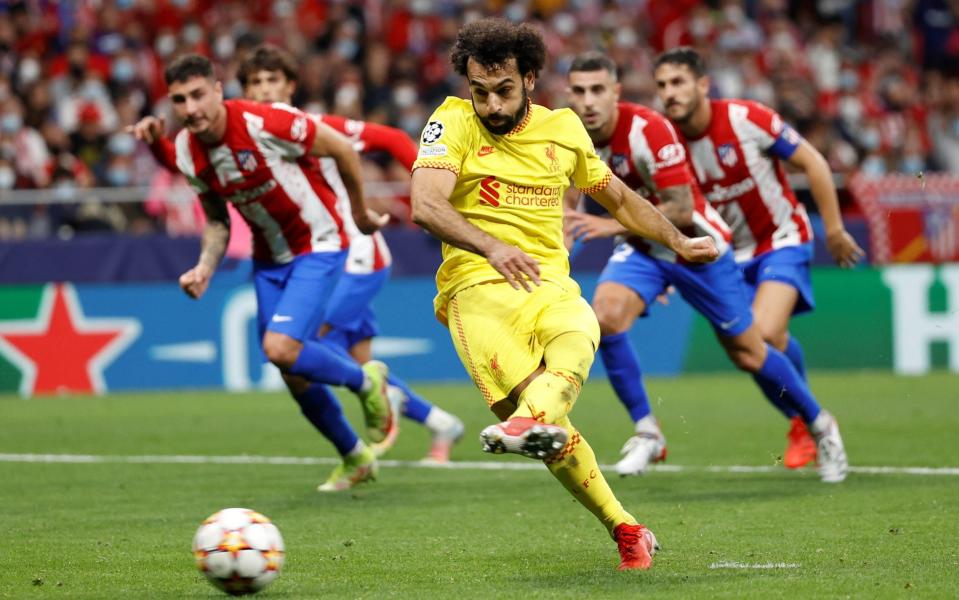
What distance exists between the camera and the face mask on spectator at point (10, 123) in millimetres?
17266

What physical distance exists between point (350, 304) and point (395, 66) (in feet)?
33.2

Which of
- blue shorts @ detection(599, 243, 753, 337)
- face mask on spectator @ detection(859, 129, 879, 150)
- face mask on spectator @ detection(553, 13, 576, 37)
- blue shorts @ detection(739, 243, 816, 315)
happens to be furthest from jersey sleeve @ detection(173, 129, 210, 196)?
face mask on spectator @ detection(859, 129, 879, 150)

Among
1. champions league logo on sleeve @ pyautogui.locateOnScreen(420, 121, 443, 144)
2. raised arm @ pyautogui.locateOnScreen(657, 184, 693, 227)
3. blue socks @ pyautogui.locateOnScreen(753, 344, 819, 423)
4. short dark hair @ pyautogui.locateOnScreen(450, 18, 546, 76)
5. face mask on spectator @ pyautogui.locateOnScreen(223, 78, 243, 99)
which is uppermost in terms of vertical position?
short dark hair @ pyautogui.locateOnScreen(450, 18, 546, 76)

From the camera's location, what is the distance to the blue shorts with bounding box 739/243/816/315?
9.95 metres

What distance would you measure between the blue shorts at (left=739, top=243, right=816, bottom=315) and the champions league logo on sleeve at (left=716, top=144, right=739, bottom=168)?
A: 2.18 ft

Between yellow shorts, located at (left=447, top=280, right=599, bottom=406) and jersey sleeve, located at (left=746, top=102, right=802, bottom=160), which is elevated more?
jersey sleeve, located at (left=746, top=102, right=802, bottom=160)

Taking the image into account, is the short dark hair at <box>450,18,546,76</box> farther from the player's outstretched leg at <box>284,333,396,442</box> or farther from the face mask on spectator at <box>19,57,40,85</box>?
the face mask on spectator at <box>19,57,40,85</box>

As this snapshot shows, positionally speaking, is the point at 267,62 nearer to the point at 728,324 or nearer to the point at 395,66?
the point at 728,324

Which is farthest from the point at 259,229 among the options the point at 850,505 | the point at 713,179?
the point at 850,505

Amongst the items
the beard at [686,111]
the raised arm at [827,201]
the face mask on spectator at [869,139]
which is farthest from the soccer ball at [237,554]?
the face mask on spectator at [869,139]

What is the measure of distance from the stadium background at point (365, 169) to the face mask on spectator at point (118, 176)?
0.04 meters

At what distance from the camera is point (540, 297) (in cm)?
621

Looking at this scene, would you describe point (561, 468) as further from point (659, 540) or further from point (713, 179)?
point (713, 179)

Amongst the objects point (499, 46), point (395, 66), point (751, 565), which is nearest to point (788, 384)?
point (751, 565)
